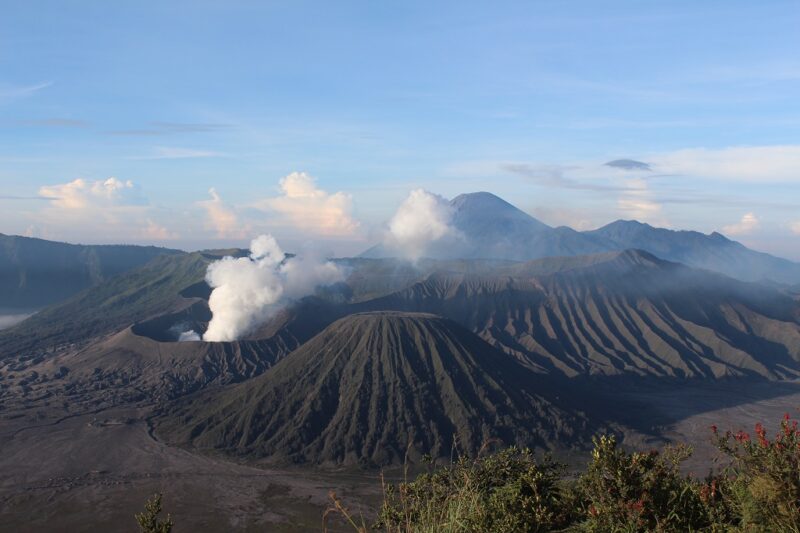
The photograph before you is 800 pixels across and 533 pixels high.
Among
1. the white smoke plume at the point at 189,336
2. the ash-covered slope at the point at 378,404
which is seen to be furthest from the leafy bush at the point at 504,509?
the white smoke plume at the point at 189,336

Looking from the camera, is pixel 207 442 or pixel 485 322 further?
pixel 485 322

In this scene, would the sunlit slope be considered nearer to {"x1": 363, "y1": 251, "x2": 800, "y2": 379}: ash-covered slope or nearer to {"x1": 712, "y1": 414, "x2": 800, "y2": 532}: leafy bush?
{"x1": 363, "y1": 251, "x2": 800, "y2": 379}: ash-covered slope

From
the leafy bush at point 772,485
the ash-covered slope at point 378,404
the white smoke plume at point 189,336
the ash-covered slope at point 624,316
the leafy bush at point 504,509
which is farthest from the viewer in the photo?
the ash-covered slope at point 624,316

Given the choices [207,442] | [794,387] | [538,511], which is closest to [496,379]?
[207,442]

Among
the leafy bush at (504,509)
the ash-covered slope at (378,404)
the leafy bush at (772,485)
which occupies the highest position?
the leafy bush at (772,485)

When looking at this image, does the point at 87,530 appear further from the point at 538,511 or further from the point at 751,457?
the point at 751,457

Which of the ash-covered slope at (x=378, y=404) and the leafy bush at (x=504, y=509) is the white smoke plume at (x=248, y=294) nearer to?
the ash-covered slope at (x=378, y=404)
